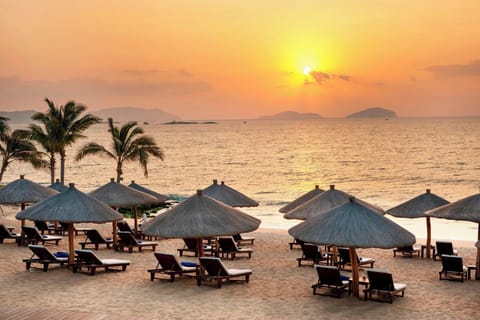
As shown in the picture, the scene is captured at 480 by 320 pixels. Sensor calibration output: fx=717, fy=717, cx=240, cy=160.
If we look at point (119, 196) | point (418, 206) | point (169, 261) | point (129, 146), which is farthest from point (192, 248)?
point (129, 146)

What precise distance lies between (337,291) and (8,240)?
11.7 metres

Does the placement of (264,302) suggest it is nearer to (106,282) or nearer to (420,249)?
(106,282)

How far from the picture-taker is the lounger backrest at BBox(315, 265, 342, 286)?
1266cm

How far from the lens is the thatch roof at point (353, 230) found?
12211 mm

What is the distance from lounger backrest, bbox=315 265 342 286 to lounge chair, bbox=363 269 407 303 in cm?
52

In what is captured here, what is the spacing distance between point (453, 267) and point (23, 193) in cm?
1200

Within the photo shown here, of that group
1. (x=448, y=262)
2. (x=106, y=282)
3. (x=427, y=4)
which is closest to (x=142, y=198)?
(x=106, y=282)

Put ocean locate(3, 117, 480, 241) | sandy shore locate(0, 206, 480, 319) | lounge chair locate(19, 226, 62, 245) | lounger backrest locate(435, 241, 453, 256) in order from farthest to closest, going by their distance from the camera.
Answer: ocean locate(3, 117, 480, 241) < lounge chair locate(19, 226, 62, 245) < lounger backrest locate(435, 241, 453, 256) < sandy shore locate(0, 206, 480, 319)

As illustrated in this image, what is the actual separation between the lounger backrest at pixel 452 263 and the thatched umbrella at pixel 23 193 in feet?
37.0

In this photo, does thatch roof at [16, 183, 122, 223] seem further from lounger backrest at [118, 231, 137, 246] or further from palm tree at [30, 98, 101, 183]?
palm tree at [30, 98, 101, 183]

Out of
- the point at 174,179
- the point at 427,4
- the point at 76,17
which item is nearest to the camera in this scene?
the point at 427,4

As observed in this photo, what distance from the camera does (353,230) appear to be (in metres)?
12.4

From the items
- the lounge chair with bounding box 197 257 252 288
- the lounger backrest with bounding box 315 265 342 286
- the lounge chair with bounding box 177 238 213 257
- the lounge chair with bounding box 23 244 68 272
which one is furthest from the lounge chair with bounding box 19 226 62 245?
the lounger backrest with bounding box 315 265 342 286

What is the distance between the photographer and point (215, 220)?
13.9 m
